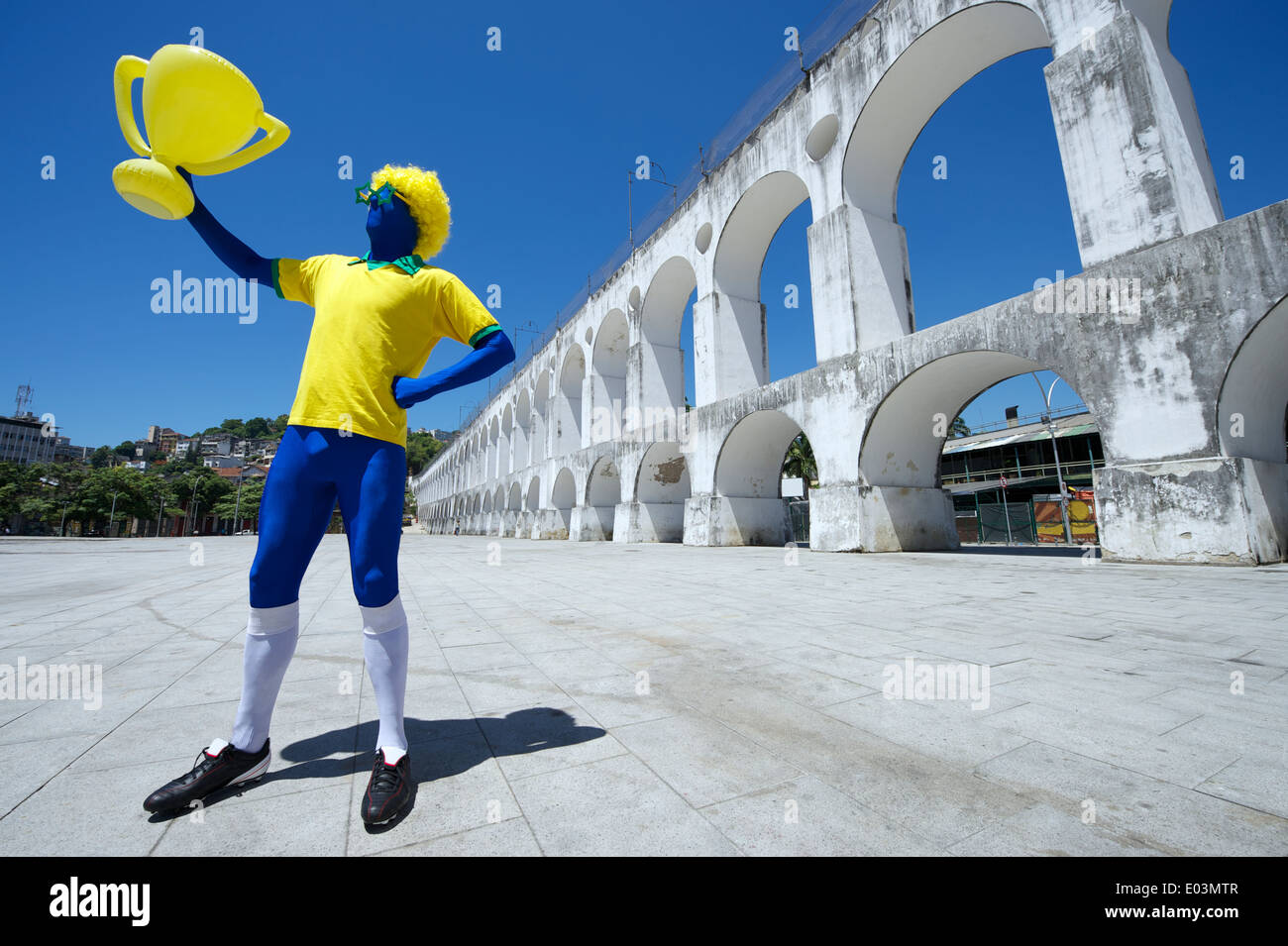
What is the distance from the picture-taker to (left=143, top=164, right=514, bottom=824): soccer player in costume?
182 centimetres

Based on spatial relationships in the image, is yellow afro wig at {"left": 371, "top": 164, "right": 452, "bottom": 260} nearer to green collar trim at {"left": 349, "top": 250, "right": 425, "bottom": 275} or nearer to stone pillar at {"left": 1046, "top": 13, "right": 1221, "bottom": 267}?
green collar trim at {"left": 349, "top": 250, "right": 425, "bottom": 275}

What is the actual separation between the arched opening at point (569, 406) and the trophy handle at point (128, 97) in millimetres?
25180

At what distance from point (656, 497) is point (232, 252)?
1740 centimetres

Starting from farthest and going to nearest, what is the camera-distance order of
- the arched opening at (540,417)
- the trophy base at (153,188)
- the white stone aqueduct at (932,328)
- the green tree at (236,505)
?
the green tree at (236,505) < the arched opening at (540,417) < the white stone aqueduct at (932,328) < the trophy base at (153,188)

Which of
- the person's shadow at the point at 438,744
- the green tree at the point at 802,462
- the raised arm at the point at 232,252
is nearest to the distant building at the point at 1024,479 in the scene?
the green tree at the point at 802,462

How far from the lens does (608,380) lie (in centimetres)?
2452

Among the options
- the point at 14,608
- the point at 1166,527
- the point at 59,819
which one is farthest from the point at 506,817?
the point at 1166,527

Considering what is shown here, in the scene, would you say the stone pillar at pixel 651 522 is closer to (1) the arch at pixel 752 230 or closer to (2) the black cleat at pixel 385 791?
(1) the arch at pixel 752 230

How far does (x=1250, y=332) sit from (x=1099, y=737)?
24.0ft

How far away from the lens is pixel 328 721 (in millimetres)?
2357

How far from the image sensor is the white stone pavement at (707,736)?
4.68 ft

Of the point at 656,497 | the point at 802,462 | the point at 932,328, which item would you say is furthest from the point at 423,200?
the point at 802,462

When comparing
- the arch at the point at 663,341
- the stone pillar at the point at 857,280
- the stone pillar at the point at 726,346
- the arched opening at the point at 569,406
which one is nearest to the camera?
the stone pillar at the point at 857,280

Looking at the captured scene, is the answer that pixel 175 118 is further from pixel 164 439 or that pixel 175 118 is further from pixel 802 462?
pixel 164 439
